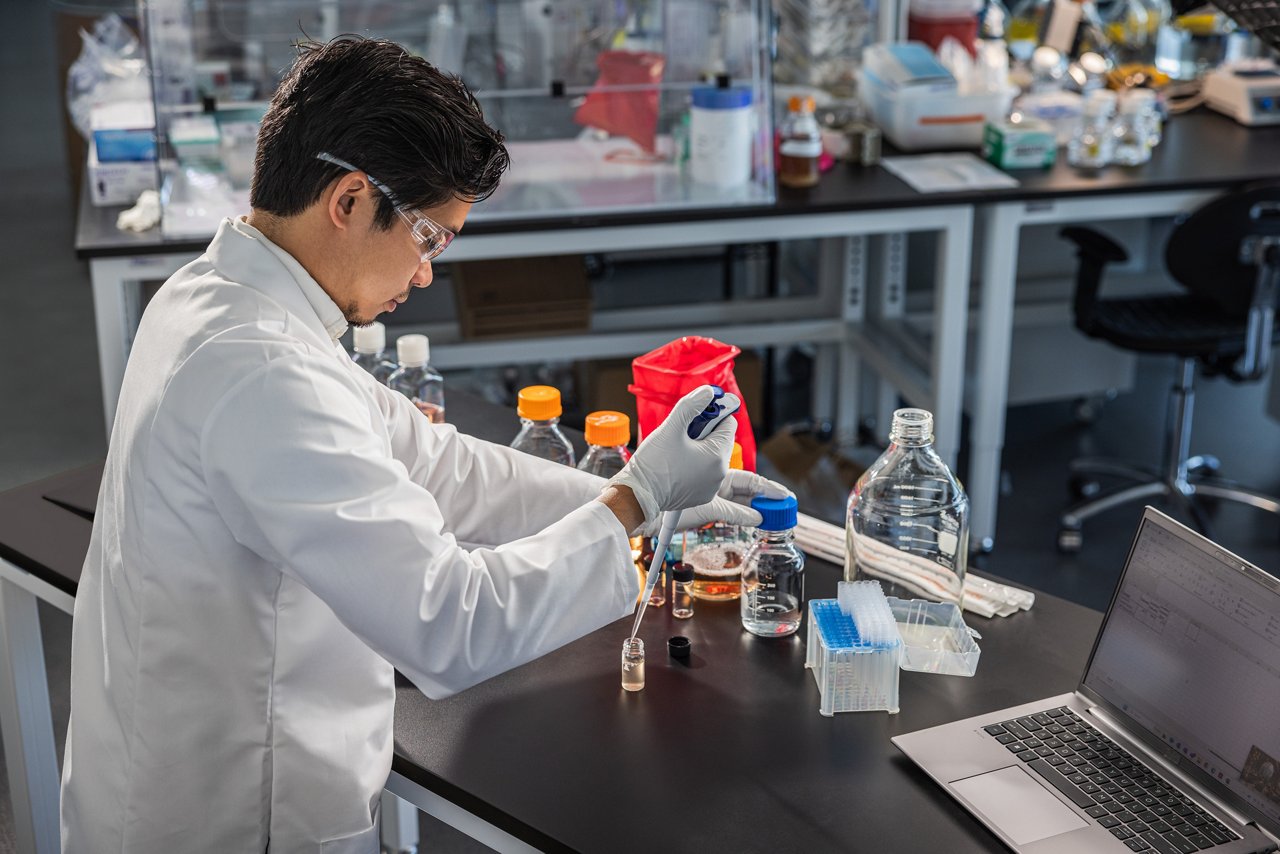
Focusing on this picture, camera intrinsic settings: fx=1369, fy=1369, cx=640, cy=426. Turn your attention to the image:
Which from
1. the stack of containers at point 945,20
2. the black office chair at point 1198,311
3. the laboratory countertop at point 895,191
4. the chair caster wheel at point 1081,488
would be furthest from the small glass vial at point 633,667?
the stack of containers at point 945,20

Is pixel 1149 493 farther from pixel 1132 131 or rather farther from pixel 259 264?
pixel 259 264

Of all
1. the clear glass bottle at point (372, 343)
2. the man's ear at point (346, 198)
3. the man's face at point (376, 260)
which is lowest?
the clear glass bottle at point (372, 343)

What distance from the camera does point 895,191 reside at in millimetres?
3154

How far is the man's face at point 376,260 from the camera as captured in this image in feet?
4.11

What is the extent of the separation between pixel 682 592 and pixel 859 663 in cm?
29

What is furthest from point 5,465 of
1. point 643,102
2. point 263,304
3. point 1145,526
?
point 1145,526

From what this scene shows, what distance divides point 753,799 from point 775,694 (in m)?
0.18

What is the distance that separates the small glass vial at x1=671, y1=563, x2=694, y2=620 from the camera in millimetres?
1622

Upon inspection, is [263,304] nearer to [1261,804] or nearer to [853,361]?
[1261,804]

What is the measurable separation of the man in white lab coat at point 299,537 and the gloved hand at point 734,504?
149 mm

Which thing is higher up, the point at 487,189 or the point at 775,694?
the point at 487,189

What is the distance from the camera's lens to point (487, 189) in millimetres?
1295

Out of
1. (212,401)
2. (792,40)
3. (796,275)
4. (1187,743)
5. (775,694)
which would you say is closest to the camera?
(212,401)

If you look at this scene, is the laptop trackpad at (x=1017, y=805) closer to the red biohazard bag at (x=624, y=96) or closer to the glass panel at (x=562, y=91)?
the glass panel at (x=562, y=91)
